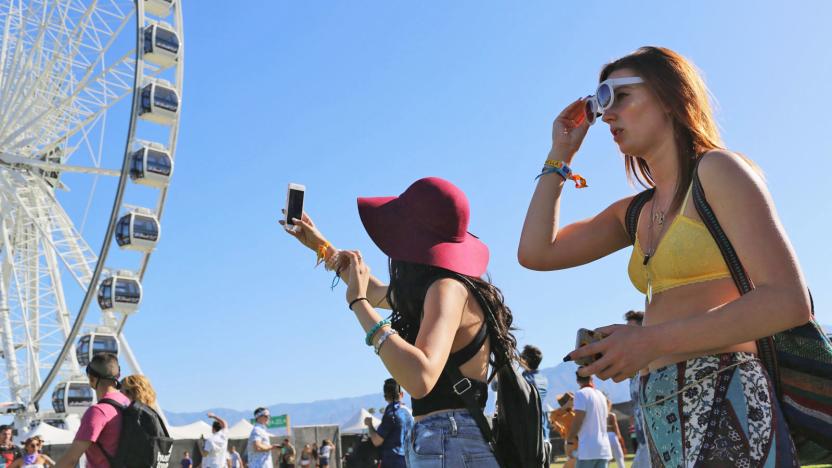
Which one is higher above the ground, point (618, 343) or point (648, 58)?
point (648, 58)

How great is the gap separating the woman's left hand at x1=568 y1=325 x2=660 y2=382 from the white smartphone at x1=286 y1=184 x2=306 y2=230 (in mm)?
1789

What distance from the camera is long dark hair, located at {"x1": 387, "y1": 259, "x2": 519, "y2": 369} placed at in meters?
2.74

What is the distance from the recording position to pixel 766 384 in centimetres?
159

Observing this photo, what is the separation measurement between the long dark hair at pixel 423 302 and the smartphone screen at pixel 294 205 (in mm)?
485

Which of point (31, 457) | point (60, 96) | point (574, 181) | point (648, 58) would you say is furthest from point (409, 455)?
point (60, 96)

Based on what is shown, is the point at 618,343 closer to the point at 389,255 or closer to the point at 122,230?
the point at 389,255

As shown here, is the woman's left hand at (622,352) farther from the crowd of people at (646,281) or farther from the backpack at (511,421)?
the backpack at (511,421)

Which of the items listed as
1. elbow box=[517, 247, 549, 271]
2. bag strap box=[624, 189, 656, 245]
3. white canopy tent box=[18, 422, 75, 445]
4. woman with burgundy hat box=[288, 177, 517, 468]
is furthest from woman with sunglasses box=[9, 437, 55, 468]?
white canopy tent box=[18, 422, 75, 445]

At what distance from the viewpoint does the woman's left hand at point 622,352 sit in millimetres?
1477

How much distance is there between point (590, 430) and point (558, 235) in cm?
574

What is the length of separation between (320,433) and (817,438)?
2458 centimetres

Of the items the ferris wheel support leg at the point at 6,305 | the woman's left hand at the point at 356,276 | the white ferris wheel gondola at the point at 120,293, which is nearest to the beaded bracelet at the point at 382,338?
the woman's left hand at the point at 356,276

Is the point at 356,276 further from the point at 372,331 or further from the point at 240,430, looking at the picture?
the point at 240,430

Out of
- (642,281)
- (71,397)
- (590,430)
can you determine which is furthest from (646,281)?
(71,397)
